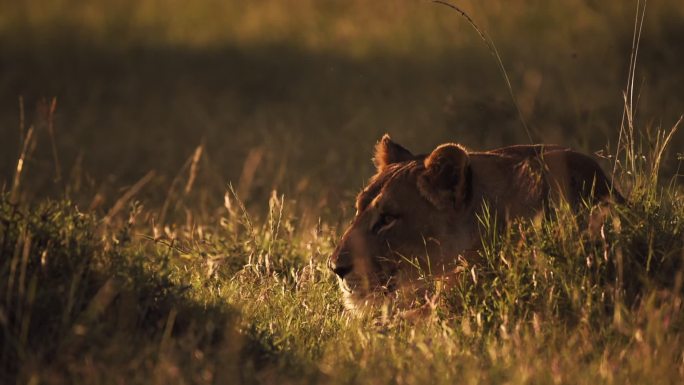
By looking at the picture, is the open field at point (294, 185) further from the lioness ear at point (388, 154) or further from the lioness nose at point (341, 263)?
the lioness ear at point (388, 154)

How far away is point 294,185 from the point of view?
10.3 meters

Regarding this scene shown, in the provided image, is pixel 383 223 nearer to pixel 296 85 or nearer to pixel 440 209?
pixel 440 209

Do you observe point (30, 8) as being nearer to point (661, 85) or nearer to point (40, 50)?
point (40, 50)

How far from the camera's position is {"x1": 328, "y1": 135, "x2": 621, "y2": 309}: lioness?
5.32m

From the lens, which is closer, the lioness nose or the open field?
the open field

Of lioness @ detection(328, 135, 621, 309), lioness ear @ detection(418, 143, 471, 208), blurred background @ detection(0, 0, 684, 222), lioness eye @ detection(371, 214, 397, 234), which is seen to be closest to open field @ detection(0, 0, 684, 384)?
blurred background @ detection(0, 0, 684, 222)

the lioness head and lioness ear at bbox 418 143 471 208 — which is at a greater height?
lioness ear at bbox 418 143 471 208

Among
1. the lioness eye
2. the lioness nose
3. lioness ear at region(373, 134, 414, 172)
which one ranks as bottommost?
the lioness nose

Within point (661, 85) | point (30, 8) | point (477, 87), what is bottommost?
point (30, 8)

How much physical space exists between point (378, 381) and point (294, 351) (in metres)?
0.63

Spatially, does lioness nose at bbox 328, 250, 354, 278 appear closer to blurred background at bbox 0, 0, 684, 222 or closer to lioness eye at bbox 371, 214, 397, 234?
lioness eye at bbox 371, 214, 397, 234

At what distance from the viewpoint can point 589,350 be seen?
4547 millimetres

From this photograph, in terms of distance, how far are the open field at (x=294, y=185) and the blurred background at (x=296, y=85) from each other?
51mm

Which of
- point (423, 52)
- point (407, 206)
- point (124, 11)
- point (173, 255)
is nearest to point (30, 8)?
point (124, 11)
